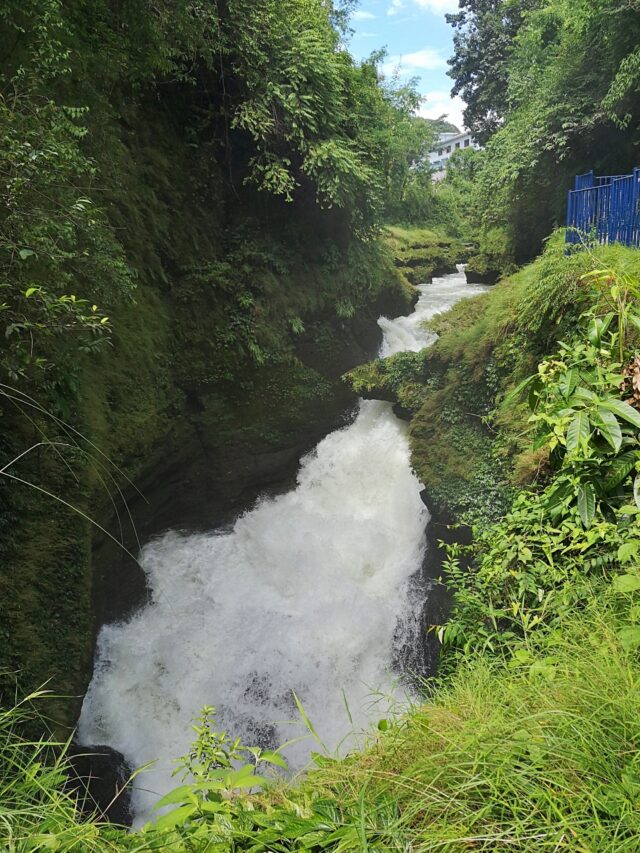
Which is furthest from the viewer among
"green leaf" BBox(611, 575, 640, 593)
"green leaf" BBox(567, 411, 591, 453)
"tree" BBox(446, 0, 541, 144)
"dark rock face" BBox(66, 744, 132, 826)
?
"tree" BBox(446, 0, 541, 144)

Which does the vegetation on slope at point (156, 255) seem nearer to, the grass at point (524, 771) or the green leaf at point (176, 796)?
the green leaf at point (176, 796)

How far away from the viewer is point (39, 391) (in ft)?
15.1

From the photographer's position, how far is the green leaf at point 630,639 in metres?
1.92

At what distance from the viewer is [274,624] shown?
6066 mm

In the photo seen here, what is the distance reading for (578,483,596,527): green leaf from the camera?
9.96 feet

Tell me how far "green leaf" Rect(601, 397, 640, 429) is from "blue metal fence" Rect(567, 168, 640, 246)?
3.40 m

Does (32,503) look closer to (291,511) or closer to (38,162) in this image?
(38,162)

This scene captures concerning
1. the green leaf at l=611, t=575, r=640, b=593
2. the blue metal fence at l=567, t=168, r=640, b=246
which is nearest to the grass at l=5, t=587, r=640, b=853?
the green leaf at l=611, t=575, r=640, b=593

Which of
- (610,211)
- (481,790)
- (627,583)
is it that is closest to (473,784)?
(481,790)

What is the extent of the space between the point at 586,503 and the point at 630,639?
4.16ft

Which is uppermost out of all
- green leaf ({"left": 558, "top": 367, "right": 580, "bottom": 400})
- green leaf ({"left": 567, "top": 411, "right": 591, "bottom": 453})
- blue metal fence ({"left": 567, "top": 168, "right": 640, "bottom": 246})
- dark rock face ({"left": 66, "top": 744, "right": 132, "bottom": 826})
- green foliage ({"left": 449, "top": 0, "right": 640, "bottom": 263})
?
green foliage ({"left": 449, "top": 0, "right": 640, "bottom": 263})

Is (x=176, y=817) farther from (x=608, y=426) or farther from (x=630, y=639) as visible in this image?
(x=608, y=426)

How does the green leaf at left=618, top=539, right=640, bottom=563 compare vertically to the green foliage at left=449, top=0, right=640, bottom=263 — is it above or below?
below

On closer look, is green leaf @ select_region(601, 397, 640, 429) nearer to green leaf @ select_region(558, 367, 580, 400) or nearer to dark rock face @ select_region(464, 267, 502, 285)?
green leaf @ select_region(558, 367, 580, 400)
